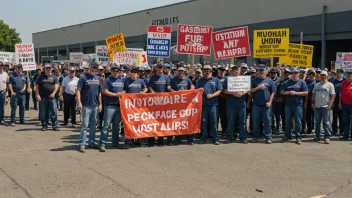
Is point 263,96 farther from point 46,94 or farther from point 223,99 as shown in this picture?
point 46,94

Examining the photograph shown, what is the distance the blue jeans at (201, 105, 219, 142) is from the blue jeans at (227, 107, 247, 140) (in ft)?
1.54

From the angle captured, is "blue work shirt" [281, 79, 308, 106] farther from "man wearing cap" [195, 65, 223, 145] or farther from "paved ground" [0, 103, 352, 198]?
"man wearing cap" [195, 65, 223, 145]

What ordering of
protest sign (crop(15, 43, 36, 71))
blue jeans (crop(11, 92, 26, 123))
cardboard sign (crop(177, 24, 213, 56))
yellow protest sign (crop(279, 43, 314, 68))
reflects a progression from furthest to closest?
protest sign (crop(15, 43, 36, 71)) < yellow protest sign (crop(279, 43, 314, 68)) < blue jeans (crop(11, 92, 26, 123)) < cardboard sign (crop(177, 24, 213, 56))

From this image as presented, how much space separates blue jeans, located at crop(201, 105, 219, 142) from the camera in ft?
35.4

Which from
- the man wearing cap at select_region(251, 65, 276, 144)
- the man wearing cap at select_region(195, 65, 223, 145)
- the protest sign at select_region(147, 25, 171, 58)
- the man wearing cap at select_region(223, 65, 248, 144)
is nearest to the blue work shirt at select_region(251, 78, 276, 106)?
the man wearing cap at select_region(251, 65, 276, 144)

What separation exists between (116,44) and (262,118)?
762 cm

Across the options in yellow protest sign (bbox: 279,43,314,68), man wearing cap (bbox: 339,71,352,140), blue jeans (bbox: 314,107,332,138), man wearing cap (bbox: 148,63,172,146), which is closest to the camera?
man wearing cap (bbox: 148,63,172,146)

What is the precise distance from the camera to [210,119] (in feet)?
35.7

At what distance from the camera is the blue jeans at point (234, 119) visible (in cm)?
1100

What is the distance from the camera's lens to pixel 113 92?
32.4 feet

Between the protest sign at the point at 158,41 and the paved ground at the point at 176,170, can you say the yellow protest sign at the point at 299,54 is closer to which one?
the protest sign at the point at 158,41

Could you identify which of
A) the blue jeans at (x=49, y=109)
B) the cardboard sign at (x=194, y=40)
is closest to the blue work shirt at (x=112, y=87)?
the blue jeans at (x=49, y=109)

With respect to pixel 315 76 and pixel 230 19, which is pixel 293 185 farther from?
pixel 230 19

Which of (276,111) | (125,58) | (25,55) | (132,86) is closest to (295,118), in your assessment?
(276,111)
